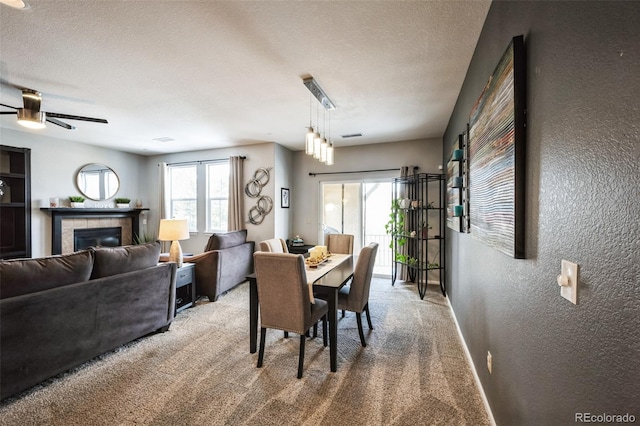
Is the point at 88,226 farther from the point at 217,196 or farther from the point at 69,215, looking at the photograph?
the point at 217,196

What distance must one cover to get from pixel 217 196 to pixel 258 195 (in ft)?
3.90

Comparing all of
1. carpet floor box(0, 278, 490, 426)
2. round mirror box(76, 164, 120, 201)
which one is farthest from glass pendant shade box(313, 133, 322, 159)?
round mirror box(76, 164, 120, 201)

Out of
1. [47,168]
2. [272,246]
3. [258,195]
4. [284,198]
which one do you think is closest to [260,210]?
[258,195]

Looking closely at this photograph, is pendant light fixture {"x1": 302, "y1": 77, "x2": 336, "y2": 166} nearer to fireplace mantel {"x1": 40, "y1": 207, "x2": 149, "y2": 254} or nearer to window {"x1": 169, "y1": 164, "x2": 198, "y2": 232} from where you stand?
window {"x1": 169, "y1": 164, "x2": 198, "y2": 232}

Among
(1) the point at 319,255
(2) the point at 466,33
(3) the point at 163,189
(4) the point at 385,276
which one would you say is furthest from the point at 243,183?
(2) the point at 466,33

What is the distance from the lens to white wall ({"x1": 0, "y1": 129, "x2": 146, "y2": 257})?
468cm

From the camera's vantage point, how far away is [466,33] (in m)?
2.02

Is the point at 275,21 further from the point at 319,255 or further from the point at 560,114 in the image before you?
the point at 319,255

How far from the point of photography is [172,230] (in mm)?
3602

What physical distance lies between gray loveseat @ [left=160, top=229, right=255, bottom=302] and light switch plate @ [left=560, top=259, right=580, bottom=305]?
12.7ft

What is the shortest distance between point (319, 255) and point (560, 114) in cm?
253

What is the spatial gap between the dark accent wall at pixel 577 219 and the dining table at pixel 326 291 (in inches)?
47.3

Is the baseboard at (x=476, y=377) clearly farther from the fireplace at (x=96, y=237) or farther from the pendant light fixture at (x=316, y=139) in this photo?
the fireplace at (x=96, y=237)

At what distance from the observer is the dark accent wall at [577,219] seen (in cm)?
64
